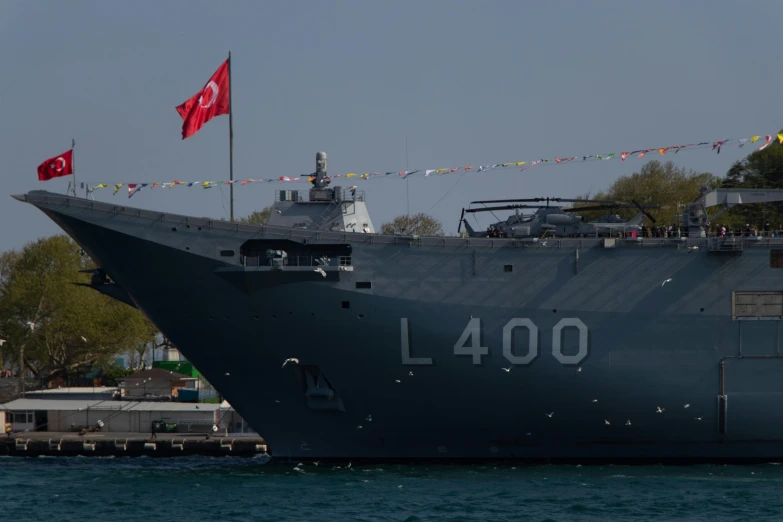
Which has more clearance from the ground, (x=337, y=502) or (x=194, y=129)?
(x=194, y=129)

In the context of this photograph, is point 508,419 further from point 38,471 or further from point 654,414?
point 38,471

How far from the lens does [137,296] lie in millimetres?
41594

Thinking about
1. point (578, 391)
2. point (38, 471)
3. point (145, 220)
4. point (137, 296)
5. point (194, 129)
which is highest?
point (194, 129)

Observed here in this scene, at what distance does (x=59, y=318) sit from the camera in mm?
78438

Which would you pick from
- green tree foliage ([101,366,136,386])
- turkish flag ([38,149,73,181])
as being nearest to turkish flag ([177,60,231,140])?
turkish flag ([38,149,73,181])

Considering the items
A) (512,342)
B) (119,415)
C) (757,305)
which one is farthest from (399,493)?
(119,415)

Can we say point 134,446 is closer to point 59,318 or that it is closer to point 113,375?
point 113,375

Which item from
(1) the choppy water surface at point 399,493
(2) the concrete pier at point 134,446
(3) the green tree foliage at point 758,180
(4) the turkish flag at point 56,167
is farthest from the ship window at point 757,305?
(3) the green tree foliage at point 758,180

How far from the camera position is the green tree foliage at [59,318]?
257ft

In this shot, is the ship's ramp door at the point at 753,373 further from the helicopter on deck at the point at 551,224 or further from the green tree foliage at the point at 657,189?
the green tree foliage at the point at 657,189

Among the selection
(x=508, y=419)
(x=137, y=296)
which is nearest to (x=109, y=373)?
(x=137, y=296)

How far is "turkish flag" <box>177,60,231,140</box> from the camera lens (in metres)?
44.0

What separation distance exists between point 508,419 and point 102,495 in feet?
45.6

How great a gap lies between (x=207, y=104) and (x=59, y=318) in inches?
1504
